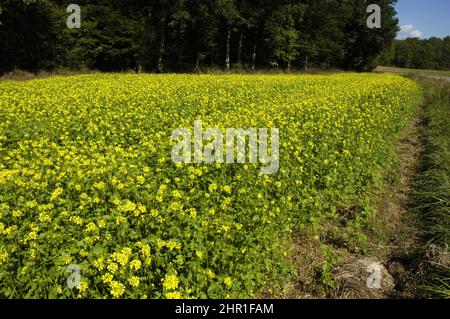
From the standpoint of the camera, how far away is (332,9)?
180 feet

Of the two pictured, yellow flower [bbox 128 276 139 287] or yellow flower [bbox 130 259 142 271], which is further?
yellow flower [bbox 130 259 142 271]

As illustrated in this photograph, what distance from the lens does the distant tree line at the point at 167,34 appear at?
2786 centimetres

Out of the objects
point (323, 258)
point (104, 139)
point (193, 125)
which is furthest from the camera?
point (193, 125)

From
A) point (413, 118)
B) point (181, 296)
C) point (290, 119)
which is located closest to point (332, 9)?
point (413, 118)

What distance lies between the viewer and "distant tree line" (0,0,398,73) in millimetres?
27859

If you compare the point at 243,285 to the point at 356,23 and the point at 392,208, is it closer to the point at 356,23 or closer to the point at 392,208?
the point at 392,208

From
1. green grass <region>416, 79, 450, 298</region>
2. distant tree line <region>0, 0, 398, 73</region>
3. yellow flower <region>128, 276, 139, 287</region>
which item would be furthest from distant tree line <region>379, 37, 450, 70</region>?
yellow flower <region>128, 276, 139, 287</region>

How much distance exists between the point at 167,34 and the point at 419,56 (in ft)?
281

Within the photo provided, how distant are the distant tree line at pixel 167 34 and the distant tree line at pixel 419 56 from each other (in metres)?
54.5

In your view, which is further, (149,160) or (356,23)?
(356,23)

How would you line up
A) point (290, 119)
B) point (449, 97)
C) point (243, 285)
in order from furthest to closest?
1. point (449, 97)
2. point (290, 119)
3. point (243, 285)

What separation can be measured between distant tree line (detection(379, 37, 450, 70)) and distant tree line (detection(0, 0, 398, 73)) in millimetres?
54494

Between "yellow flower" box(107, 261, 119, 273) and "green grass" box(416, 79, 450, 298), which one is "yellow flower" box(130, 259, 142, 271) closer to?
"yellow flower" box(107, 261, 119, 273)

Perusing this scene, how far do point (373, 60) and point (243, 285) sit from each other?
6442 centimetres
